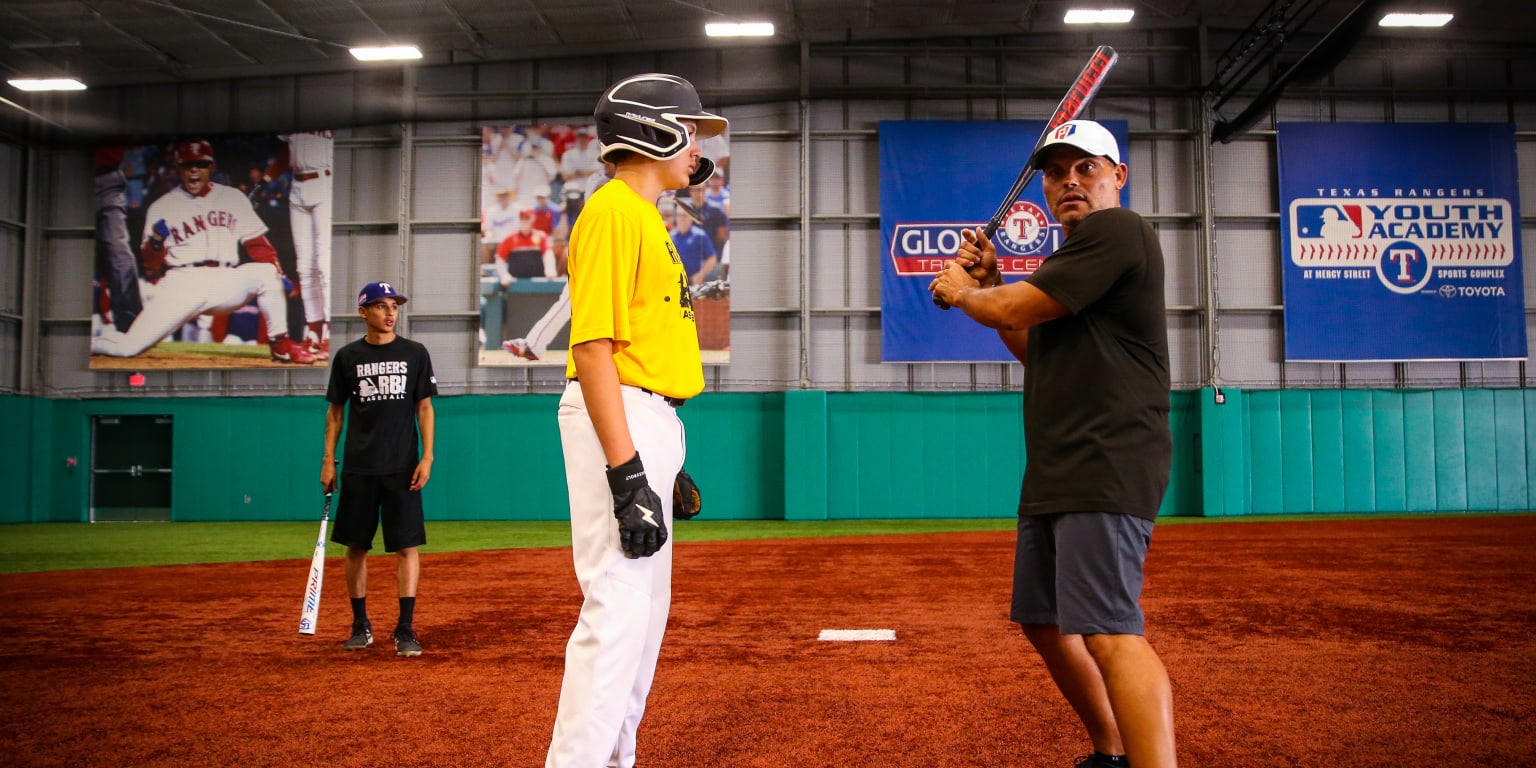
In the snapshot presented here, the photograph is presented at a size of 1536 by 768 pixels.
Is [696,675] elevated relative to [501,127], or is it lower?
lower

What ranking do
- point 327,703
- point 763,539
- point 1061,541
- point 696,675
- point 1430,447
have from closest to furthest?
point 1061,541 < point 327,703 < point 696,675 < point 763,539 < point 1430,447

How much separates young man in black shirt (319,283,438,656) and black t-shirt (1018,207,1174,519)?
4.24m

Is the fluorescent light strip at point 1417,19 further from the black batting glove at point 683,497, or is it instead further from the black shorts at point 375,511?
the black batting glove at point 683,497

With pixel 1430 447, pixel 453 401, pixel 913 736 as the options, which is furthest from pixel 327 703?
pixel 1430 447

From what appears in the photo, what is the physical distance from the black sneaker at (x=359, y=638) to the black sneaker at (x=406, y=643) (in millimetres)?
303

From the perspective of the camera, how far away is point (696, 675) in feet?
17.1

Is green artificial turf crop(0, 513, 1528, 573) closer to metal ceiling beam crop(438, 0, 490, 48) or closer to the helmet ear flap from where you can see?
metal ceiling beam crop(438, 0, 490, 48)

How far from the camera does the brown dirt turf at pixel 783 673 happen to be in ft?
12.9

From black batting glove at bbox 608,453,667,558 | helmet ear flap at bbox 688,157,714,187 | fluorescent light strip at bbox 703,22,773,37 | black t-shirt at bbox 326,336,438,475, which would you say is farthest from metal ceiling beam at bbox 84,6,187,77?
black batting glove at bbox 608,453,667,558

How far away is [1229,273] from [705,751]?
Result: 18984mm

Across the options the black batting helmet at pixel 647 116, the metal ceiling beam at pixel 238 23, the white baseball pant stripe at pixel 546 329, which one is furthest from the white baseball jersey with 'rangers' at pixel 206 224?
the black batting helmet at pixel 647 116

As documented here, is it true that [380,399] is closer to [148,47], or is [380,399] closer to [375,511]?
[375,511]

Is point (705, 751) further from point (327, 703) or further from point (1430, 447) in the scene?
point (1430, 447)

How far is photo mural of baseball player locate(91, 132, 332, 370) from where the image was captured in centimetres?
1981
